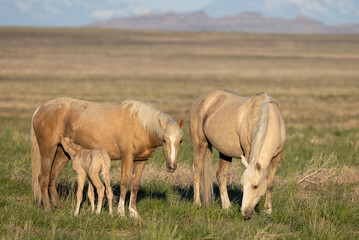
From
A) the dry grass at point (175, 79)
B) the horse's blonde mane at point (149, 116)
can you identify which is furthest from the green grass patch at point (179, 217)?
the dry grass at point (175, 79)

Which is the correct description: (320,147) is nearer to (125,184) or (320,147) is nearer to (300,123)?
(125,184)

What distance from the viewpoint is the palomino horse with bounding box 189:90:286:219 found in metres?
6.85

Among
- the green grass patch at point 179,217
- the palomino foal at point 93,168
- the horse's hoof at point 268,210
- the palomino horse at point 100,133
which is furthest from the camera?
the palomino horse at point 100,133

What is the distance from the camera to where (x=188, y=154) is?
12.6 meters

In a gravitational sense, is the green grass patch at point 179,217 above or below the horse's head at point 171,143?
below

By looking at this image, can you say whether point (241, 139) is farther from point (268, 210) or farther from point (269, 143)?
point (268, 210)

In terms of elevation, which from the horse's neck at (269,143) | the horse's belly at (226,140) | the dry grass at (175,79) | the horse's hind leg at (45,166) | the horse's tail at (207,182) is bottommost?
the dry grass at (175,79)

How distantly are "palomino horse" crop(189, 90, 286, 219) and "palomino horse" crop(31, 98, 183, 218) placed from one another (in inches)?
46.3

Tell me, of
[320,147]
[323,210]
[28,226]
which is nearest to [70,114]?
[28,226]

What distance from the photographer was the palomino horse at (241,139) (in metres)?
6.85

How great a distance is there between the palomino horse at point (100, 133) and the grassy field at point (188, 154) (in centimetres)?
42

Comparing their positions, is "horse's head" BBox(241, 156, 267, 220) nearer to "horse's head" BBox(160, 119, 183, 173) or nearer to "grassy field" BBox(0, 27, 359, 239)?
"grassy field" BBox(0, 27, 359, 239)

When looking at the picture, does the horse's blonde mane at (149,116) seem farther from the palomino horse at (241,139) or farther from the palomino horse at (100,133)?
the palomino horse at (241,139)

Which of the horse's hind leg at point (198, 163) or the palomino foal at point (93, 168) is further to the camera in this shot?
the horse's hind leg at point (198, 163)
